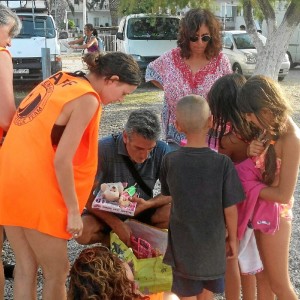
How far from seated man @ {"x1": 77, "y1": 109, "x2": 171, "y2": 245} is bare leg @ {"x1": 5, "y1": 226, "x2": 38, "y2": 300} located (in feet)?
2.32

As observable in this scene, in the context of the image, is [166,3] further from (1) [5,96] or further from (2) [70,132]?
(2) [70,132]

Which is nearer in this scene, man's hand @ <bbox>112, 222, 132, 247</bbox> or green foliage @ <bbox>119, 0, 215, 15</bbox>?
man's hand @ <bbox>112, 222, 132, 247</bbox>

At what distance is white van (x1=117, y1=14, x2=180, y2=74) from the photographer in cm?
1453

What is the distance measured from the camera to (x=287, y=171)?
2.57 m

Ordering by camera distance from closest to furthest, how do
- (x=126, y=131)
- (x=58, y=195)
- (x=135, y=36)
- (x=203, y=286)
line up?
(x=58, y=195)
(x=203, y=286)
(x=126, y=131)
(x=135, y=36)

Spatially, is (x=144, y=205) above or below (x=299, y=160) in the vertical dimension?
below

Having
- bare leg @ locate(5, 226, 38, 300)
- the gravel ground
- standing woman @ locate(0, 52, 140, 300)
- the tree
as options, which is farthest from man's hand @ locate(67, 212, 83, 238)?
the tree

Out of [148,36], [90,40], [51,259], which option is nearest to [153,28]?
[148,36]

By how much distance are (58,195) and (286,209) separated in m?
1.20

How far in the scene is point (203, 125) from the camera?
2.57 meters

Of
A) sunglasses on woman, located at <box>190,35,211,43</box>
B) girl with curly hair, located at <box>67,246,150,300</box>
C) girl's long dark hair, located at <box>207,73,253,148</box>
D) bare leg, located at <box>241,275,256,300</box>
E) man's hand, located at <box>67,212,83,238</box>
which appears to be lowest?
bare leg, located at <box>241,275,256,300</box>

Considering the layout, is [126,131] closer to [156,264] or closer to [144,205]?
[144,205]

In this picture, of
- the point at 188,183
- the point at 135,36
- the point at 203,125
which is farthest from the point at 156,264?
the point at 135,36

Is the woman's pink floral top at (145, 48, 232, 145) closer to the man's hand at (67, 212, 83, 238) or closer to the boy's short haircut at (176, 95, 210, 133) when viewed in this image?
the boy's short haircut at (176, 95, 210, 133)
